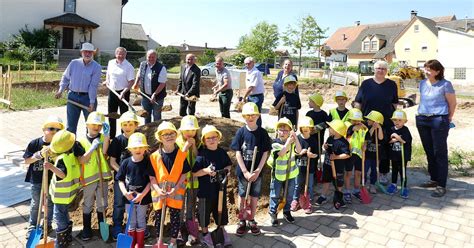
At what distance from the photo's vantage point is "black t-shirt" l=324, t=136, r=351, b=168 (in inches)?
175

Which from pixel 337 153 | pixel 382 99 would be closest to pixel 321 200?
pixel 337 153

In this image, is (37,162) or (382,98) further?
(382,98)

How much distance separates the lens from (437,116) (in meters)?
5.11

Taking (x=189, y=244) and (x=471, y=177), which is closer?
(x=189, y=244)

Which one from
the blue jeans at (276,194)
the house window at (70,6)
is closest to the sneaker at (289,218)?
the blue jeans at (276,194)

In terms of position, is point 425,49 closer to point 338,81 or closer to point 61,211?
point 338,81

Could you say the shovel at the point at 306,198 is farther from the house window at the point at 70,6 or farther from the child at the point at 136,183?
the house window at the point at 70,6

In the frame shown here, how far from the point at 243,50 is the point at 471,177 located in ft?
127

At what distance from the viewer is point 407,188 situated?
5.51 m

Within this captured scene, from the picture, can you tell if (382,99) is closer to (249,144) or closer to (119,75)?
(249,144)

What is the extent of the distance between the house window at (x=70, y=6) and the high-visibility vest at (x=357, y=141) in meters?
30.8

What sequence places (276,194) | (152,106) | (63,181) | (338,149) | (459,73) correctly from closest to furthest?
(63,181), (276,194), (338,149), (152,106), (459,73)

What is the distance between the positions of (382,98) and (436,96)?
0.73m

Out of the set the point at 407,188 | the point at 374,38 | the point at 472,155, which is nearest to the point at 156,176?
the point at 407,188
